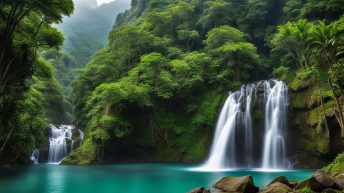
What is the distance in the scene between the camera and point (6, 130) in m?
20.4

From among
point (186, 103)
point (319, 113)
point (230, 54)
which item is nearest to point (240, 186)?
point (319, 113)

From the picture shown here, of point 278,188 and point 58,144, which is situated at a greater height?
point 58,144

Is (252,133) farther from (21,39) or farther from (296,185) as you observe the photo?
(21,39)

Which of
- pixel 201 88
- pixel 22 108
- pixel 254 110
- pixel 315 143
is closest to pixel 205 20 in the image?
pixel 201 88

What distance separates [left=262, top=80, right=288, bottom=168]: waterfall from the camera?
89.1 ft

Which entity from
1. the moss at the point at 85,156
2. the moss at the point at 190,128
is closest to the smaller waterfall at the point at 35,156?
the moss at the point at 85,156

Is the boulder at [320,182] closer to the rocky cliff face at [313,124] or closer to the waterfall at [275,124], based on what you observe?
the rocky cliff face at [313,124]

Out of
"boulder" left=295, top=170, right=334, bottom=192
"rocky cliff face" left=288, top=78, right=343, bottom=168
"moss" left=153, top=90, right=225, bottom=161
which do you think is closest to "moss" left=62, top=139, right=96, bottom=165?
"moss" left=153, top=90, right=225, bottom=161

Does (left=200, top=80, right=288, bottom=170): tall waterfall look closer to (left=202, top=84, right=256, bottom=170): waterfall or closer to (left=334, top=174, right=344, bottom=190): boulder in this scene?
(left=202, top=84, right=256, bottom=170): waterfall

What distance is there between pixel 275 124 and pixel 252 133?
2.23 m

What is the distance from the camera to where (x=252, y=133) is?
96.2 feet

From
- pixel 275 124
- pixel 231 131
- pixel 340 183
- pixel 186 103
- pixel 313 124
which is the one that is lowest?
pixel 340 183

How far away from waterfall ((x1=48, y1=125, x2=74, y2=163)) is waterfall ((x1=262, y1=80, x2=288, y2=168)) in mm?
24950

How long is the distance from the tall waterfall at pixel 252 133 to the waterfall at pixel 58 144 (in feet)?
63.3
